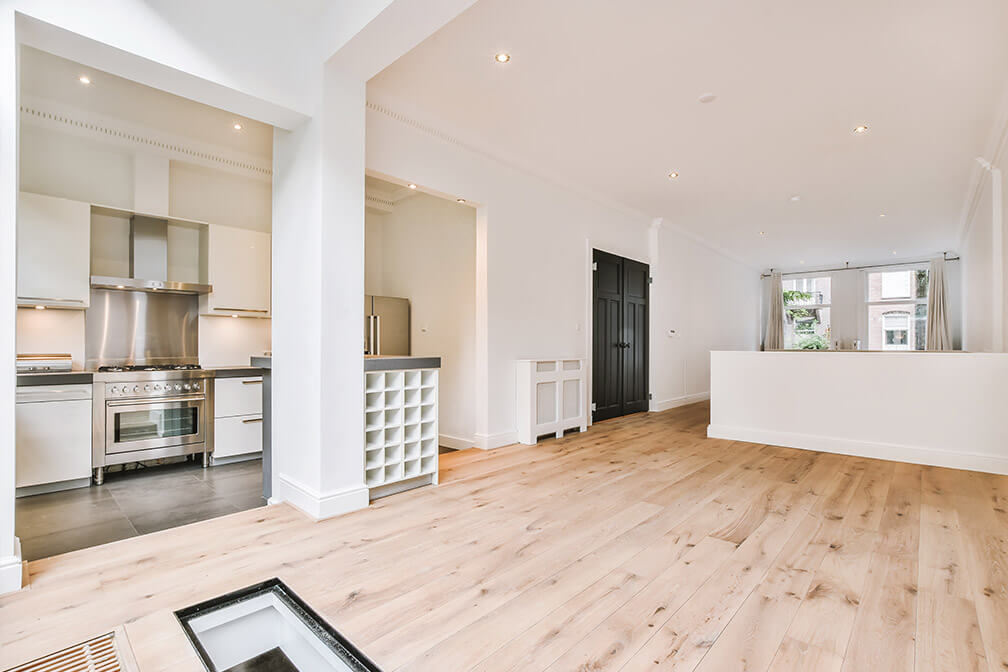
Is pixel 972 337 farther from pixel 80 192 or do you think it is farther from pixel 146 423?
pixel 80 192

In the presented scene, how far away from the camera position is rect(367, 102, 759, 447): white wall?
3629 millimetres

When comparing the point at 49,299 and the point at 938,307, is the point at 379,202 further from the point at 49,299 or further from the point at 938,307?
the point at 938,307

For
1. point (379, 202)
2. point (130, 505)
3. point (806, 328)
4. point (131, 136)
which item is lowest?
point (130, 505)

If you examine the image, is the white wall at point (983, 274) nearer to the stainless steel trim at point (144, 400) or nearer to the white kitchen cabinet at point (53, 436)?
the stainless steel trim at point (144, 400)

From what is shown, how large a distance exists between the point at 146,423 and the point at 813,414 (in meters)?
5.68

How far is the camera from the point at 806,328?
10516 mm

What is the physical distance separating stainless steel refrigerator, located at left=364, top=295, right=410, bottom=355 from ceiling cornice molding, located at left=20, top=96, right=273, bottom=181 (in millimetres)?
1709

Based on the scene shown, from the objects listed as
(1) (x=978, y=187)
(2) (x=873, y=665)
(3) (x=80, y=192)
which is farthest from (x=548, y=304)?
(1) (x=978, y=187)

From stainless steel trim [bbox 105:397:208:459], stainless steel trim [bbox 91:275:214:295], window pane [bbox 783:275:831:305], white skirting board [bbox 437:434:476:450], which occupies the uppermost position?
window pane [bbox 783:275:831:305]

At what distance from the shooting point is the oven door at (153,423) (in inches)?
136

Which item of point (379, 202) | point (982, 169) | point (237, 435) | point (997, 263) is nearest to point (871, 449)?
point (997, 263)

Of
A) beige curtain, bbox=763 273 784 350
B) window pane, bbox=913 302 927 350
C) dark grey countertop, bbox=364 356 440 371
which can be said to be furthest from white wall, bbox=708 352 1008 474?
window pane, bbox=913 302 927 350

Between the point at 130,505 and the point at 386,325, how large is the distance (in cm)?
250

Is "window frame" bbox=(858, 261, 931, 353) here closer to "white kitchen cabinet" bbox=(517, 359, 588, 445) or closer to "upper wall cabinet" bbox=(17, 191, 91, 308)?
"white kitchen cabinet" bbox=(517, 359, 588, 445)
